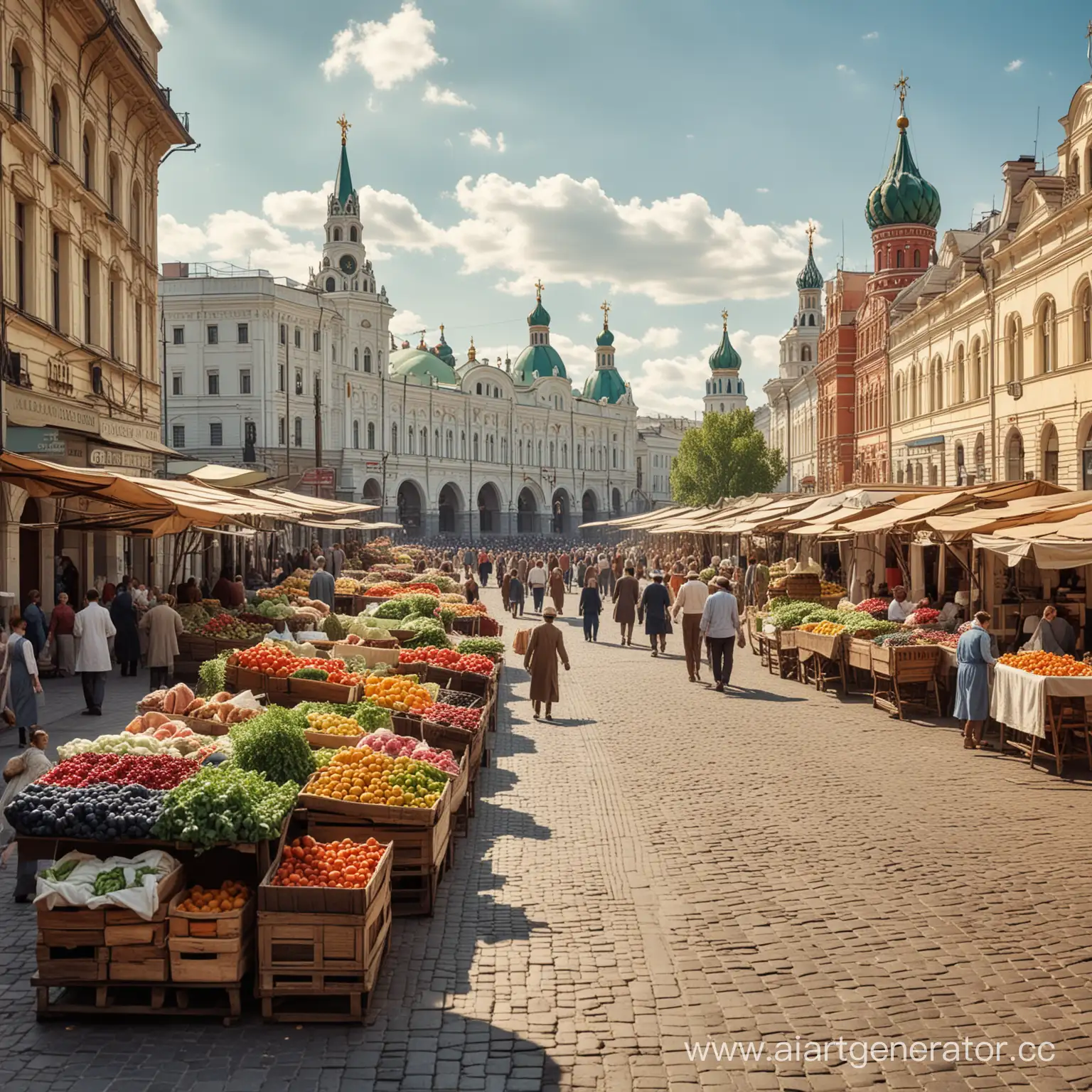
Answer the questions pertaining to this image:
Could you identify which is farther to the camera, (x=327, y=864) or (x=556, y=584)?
(x=556, y=584)

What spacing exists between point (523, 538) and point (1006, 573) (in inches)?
2721

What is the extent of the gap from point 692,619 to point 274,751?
13.3 m

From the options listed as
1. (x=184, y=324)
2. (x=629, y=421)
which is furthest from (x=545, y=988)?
(x=629, y=421)

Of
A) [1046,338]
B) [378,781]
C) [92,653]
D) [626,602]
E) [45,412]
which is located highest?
[1046,338]

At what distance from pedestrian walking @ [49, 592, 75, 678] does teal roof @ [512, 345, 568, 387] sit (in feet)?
362

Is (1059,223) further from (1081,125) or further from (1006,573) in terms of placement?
(1006,573)

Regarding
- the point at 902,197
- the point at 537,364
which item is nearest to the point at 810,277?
the point at 537,364

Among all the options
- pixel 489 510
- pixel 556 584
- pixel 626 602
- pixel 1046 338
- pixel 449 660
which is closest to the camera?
pixel 449 660

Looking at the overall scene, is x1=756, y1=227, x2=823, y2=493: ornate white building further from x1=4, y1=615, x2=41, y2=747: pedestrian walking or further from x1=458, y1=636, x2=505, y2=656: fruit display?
x1=4, y1=615, x2=41, y2=747: pedestrian walking

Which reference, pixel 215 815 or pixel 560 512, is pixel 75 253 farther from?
pixel 560 512

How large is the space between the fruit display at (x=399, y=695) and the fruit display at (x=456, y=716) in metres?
0.12

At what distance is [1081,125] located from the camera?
26.6m

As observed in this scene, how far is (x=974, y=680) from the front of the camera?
13266mm

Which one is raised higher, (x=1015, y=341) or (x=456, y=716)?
(x=1015, y=341)
